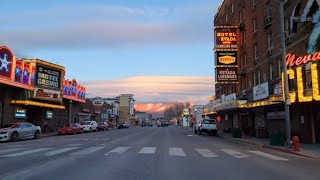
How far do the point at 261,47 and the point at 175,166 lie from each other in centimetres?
2568

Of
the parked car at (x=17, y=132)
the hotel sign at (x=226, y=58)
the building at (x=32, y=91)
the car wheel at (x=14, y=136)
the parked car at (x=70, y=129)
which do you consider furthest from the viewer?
the parked car at (x=70, y=129)

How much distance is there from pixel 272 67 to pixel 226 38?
13.7 meters

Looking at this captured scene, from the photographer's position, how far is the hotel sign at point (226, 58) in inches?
1790

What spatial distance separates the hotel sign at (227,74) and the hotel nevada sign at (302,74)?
1754 centimetres

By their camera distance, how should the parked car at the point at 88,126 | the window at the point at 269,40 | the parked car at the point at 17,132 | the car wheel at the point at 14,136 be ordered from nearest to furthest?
the parked car at the point at 17,132, the car wheel at the point at 14,136, the window at the point at 269,40, the parked car at the point at 88,126

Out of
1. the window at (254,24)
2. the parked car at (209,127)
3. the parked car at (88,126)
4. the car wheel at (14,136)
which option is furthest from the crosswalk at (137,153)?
the parked car at (88,126)

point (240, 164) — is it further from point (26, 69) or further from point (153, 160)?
point (26, 69)

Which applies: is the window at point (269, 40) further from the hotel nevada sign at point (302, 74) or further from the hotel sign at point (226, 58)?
the hotel sign at point (226, 58)

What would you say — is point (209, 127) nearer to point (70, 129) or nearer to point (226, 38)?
point (226, 38)

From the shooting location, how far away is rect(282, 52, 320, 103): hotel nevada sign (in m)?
21.9

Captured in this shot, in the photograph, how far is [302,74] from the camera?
23.9 metres

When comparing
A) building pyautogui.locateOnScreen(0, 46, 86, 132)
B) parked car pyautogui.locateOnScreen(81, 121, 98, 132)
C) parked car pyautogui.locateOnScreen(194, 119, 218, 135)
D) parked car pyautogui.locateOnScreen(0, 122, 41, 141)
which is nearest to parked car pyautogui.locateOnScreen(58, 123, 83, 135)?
parked car pyautogui.locateOnScreen(81, 121, 98, 132)

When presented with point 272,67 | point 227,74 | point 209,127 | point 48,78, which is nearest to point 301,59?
point 272,67

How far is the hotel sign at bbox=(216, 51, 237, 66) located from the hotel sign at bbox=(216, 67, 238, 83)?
74 centimetres
